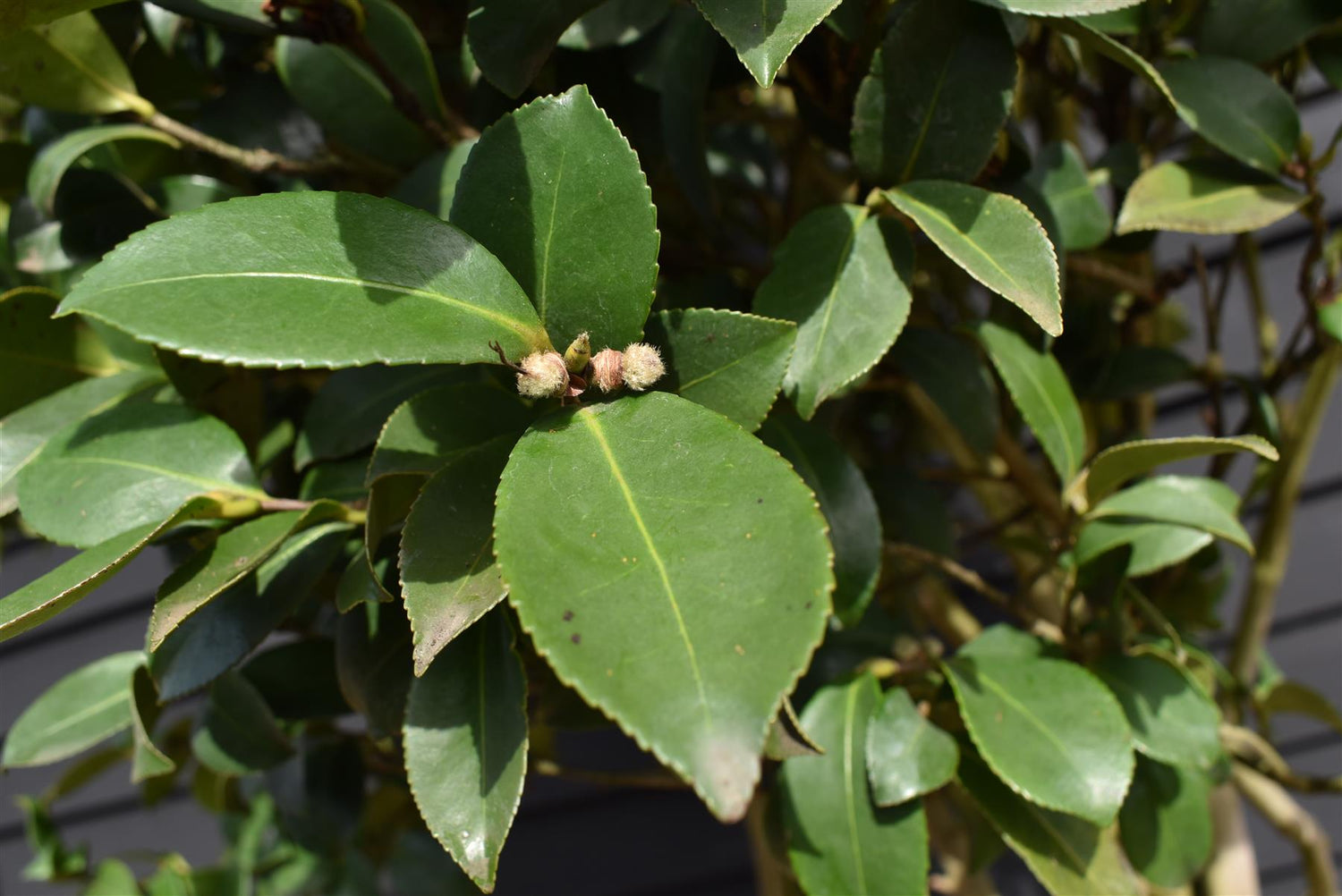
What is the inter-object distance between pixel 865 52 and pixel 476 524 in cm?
38

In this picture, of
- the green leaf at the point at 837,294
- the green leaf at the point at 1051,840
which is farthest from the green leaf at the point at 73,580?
the green leaf at the point at 1051,840

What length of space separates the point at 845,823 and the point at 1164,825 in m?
0.30

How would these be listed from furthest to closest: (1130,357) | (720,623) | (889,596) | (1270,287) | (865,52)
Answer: (1270,287)
(889,596)
(1130,357)
(865,52)
(720,623)

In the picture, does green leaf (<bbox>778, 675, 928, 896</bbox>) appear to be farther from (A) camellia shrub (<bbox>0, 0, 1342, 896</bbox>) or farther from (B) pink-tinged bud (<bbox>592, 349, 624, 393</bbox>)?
(B) pink-tinged bud (<bbox>592, 349, 624, 393</bbox>)

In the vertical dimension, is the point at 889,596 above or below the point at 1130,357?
below

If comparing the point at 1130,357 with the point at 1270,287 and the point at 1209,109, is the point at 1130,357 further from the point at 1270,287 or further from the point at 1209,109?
the point at 1270,287

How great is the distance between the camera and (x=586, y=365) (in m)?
0.47

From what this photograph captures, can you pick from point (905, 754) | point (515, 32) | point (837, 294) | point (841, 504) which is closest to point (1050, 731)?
point (905, 754)

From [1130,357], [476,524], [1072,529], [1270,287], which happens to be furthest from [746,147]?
[1270,287]

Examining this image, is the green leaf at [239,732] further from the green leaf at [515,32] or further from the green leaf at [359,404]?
the green leaf at [515,32]

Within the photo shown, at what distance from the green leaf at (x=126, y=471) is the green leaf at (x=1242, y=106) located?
67 cm

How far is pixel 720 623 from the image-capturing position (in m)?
0.36

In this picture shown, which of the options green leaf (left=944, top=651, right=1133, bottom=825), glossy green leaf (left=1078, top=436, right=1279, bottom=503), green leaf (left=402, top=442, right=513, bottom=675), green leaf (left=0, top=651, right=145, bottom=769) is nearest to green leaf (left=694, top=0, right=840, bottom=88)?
green leaf (left=402, top=442, right=513, bottom=675)

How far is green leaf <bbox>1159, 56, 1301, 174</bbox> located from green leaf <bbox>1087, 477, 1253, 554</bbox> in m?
0.23
